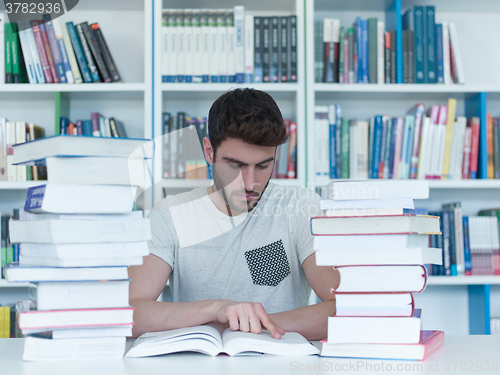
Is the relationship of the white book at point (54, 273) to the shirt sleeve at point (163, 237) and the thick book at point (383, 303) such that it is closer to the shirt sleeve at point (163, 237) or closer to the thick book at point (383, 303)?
the thick book at point (383, 303)

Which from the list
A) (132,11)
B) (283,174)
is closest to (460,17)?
(283,174)

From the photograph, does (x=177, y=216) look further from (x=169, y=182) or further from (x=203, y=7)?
(x=203, y=7)

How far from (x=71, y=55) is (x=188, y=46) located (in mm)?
470

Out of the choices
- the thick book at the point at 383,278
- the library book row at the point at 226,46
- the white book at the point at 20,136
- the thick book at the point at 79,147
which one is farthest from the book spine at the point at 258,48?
the thick book at the point at 383,278

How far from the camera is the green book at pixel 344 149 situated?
2.02 meters

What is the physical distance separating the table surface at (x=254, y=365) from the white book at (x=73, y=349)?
0.02 meters

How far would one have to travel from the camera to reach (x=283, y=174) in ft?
6.54

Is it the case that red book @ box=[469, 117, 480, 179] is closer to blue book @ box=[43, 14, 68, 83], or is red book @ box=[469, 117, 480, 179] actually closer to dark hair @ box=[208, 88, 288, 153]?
dark hair @ box=[208, 88, 288, 153]

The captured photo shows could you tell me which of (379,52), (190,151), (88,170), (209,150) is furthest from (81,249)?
(379,52)

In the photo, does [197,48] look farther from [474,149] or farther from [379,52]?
[474,149]

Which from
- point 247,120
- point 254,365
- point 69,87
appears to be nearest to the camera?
point 254,365

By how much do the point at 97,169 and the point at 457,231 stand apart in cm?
169

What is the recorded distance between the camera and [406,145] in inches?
79.8

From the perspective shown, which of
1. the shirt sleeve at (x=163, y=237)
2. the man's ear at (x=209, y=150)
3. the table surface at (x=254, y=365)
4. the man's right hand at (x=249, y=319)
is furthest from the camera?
the man's ear at (x=209, y=150)
